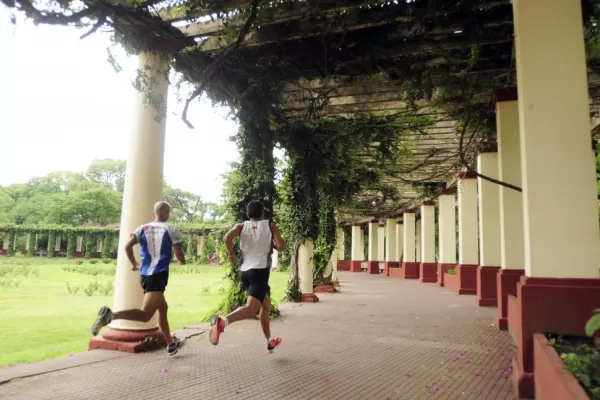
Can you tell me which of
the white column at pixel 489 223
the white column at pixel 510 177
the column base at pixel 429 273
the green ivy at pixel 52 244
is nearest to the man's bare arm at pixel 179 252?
the white column at pixel 510 177

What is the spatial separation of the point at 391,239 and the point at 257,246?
1903cm

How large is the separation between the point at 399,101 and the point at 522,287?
→ 3.96 meters

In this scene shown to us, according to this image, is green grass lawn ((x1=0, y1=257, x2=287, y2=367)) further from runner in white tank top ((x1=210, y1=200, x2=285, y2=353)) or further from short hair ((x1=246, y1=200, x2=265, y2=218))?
short hair ((x1=246, y1=200, x2=265, y2=218))

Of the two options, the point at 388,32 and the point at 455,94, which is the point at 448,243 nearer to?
the point at 455,94

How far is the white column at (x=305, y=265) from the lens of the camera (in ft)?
32.7

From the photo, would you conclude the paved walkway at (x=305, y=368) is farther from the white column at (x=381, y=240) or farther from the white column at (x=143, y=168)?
the white column at (x=381, y=240)

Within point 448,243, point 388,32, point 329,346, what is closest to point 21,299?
point 329,346

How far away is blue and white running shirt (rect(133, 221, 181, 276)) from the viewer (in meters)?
4.18

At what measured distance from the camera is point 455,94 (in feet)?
20.4

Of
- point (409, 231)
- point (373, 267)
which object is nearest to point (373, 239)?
point (373, 267)

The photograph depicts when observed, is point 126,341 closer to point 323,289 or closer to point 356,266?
point 323,289

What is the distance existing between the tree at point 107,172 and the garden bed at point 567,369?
58.7m

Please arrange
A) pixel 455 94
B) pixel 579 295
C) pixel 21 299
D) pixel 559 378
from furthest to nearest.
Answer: pixel 21 299 → pixel 455 94 → pixel 579 295 → pixel 559 378

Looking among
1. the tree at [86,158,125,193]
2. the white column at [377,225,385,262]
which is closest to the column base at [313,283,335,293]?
the white column at [377,225,385,262]
